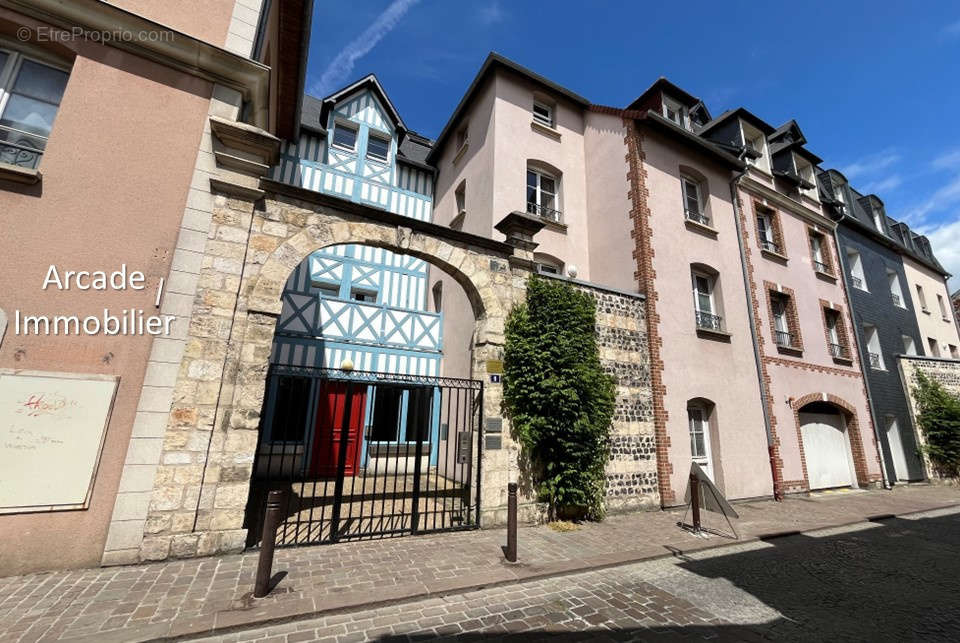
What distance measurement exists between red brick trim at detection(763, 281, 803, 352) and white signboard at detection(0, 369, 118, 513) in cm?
1371

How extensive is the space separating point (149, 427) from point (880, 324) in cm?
2046

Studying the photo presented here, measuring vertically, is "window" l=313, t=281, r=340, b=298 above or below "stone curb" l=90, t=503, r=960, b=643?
above

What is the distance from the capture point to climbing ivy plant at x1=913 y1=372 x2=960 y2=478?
12938mm

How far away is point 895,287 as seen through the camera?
52.0ft

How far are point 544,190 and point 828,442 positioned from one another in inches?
430

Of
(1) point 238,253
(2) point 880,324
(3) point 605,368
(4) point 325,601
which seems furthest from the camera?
(2) point 880,324

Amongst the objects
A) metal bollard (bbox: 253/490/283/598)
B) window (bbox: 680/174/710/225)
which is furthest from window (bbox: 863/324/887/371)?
metal bollard (bbox: 253/490/283/598)

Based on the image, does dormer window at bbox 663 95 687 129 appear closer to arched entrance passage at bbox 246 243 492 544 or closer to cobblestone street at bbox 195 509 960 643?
arched entrance passage at bbox 246 243 492 544

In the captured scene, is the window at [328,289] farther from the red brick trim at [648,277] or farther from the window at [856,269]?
the window at [856,269]

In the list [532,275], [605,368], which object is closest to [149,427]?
[532,275]

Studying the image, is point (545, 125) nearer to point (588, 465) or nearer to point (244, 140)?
point (244, 140)

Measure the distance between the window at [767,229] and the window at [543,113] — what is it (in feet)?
23.3

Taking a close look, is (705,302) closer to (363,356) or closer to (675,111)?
(675,111)

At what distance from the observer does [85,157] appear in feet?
14.5
